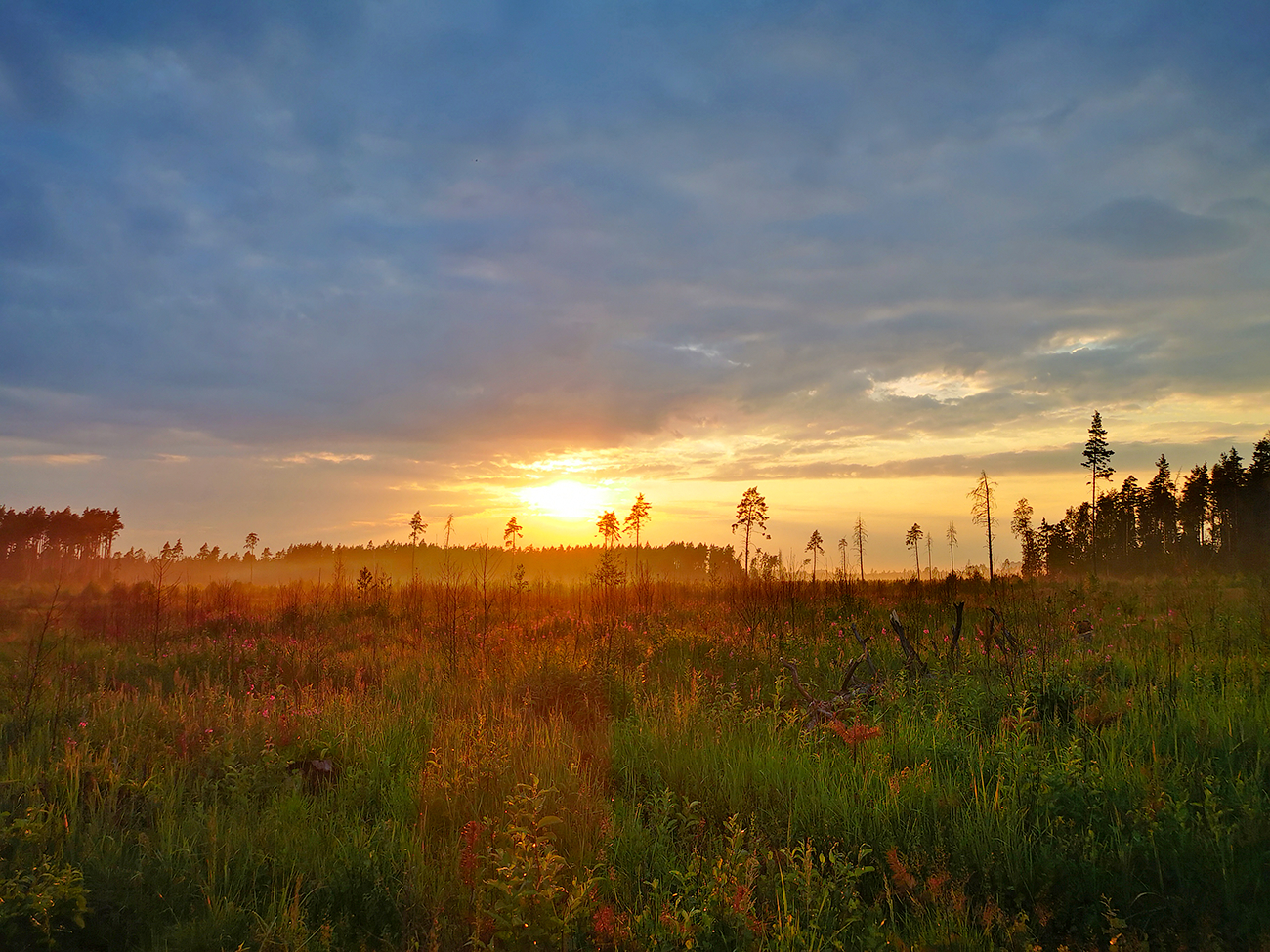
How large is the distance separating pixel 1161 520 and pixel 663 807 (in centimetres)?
7886

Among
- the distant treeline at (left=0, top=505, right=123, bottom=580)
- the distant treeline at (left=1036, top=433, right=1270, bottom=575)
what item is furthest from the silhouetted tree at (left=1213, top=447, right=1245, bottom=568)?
the distant treeline at (left=0, top=505, right=123, bottom=580)

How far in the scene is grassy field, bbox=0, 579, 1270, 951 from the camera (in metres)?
3.71

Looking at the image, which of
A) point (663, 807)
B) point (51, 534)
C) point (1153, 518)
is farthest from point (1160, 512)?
point (51, 534)

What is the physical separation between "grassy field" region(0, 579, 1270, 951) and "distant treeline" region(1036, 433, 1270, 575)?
55990 mm

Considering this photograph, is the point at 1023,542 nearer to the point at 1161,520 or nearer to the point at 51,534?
the point at 1161,520

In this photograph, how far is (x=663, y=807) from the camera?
5.13 meters

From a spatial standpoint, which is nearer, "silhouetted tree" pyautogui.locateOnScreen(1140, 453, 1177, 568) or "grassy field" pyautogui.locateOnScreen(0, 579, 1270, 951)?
"grassy field" pyautogui.locateOnScreen(0, 579, 1270, 951)

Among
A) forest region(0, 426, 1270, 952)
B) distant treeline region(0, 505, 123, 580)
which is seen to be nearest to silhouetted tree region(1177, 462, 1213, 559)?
forest region(0, 426, 1270, 952)

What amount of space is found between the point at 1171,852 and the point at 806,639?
7375 millimetres

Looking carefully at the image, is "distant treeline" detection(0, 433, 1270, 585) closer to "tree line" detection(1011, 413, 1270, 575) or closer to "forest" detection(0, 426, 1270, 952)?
"tree line" detection(1011, 413, 1270, 575)

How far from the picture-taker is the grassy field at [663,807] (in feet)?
12.2

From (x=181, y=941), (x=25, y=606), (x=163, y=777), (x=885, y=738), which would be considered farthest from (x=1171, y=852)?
(x=25, y=606)

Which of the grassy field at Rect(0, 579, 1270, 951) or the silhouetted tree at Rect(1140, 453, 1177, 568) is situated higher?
the silhouetted tree at Rect(1140, 453, 1177, 568)

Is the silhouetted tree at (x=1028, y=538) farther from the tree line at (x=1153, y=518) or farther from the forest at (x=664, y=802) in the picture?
the forest at (x=664, y=802)
